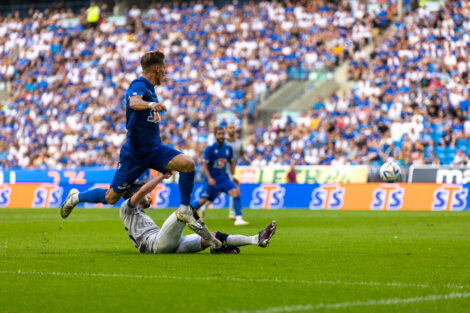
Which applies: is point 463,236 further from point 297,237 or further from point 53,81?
point 53,81

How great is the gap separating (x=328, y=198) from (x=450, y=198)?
4230 mm

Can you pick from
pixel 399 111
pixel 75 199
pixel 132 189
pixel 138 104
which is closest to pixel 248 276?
pixel 138 104

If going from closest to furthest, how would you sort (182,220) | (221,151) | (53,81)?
(182,220) < (221,151) < (53,81)

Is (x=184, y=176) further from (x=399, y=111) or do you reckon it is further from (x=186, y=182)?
(x=399, y=111)

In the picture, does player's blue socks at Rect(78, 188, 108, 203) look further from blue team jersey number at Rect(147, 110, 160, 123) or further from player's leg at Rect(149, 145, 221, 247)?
blue team jersey number at Rect(147, 110, 160, 123)

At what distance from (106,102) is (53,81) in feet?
19.0

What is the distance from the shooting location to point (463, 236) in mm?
14758

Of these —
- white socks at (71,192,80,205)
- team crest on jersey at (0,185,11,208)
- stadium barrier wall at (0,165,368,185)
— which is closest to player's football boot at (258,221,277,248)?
white socks at (71,192,80,205)

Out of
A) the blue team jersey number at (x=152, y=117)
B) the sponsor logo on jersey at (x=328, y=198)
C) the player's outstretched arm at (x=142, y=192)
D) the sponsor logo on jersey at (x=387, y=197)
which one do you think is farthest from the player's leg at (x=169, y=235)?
the sponsor logo on jersey at (x=328, y=198)

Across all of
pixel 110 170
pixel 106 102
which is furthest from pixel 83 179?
pixel 106 102

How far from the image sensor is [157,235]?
34.6 ft

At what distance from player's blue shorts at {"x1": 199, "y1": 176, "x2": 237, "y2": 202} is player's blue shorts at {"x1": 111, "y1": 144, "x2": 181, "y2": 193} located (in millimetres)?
7861

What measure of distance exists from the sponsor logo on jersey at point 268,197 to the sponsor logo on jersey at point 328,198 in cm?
122

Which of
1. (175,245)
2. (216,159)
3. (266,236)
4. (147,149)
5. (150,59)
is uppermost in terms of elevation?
(150,59)
